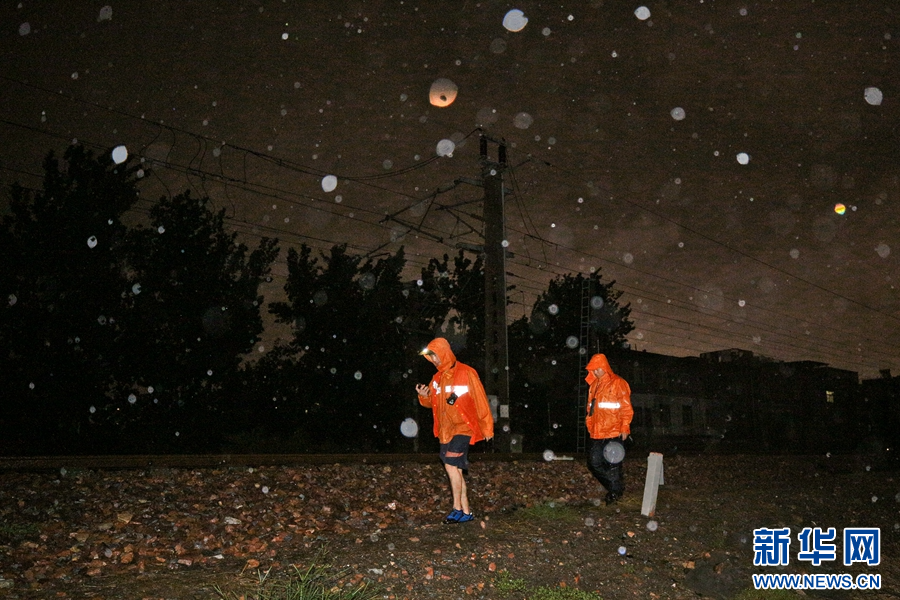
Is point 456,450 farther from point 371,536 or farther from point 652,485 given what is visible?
point 652,485

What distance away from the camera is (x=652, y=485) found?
29.8 ft

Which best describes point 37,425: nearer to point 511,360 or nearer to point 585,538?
point 585,538

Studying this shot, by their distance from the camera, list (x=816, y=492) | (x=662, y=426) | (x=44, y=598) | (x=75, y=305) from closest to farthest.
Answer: (x=44, y=598)
(x=816, y=492)
(x=75, y=305)
(x=662, y=426)

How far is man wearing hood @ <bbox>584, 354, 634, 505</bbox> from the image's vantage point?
30.5 feet

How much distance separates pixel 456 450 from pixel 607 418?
2.68 meters

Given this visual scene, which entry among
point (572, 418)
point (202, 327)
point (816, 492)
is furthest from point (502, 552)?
point (572, 418)

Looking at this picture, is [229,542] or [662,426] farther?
[662,426]

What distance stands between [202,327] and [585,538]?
22209mm

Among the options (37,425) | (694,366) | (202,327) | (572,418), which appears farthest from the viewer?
(694,366)

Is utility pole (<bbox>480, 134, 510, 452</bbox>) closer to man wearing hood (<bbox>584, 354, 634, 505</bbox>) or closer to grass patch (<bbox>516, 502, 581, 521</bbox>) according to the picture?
man wearing hood (<bbox>584, 354, 634, 505</bbox>)

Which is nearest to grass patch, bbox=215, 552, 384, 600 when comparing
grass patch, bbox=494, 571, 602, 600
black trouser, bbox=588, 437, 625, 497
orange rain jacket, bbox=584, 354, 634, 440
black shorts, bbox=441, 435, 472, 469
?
grass patch, bbox=494, 571, 602, 600

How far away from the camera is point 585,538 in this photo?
7387 mm

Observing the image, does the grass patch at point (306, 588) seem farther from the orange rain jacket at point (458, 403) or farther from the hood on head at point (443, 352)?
the hood on head at point (443, 352)

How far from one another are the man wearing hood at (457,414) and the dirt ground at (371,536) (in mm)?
570
